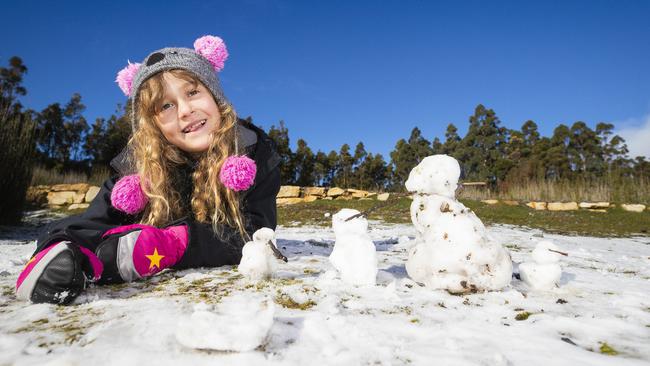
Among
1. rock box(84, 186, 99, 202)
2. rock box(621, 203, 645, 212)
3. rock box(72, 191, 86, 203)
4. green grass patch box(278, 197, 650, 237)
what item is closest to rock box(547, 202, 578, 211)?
green grass patch box(278, 197, 650, 237)

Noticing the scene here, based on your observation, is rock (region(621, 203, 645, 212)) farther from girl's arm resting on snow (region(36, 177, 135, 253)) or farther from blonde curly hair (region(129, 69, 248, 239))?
girl's arm resting on snow (region(36, 177, 135, 253))

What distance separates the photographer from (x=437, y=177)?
69.0 inches

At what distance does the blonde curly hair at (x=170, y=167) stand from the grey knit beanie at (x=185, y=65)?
0.18 feet

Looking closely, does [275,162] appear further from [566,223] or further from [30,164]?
[566,223]

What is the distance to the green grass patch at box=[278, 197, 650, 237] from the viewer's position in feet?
26.2

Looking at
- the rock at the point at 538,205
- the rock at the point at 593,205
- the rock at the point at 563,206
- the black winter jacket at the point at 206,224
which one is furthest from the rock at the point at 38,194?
the rock at the point at 593,205

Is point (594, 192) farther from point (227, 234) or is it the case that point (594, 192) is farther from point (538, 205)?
point (227, 234)

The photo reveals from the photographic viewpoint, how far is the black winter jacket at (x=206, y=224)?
189 centimetres

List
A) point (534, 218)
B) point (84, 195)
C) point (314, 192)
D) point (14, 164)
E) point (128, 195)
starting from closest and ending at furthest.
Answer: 1. point (128, 195)
2. point (14, 164)
3. point (534, 218)
4. point (84, 195)
5. point (314, 192)

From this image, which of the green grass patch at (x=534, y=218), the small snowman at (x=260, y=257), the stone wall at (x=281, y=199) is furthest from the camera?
the stone wall at (x=281, y=199)

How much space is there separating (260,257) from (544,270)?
4.64 feet

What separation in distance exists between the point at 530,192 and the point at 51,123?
930 inches

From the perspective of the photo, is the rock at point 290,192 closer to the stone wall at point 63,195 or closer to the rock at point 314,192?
the rock at point 314,192

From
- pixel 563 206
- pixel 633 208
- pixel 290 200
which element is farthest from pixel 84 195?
A: pixel 633 208
